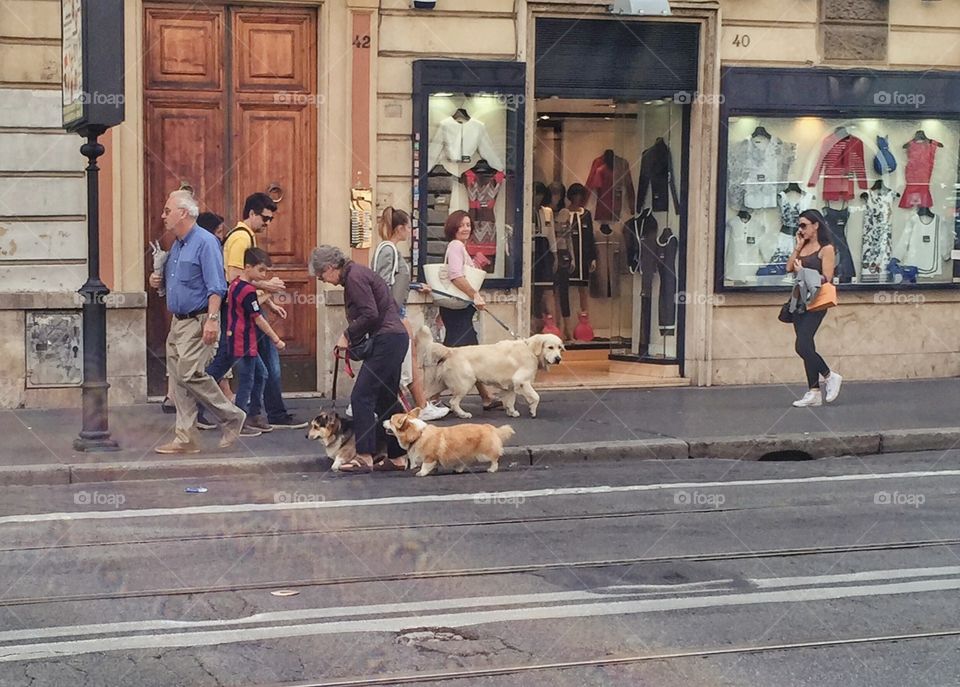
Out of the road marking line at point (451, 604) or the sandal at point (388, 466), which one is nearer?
the road marking line at point (451, 604)

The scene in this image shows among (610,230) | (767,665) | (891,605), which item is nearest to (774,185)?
(610,230)

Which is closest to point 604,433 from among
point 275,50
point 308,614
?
point 275,50

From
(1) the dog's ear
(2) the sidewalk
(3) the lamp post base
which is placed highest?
(1) the dog's ear

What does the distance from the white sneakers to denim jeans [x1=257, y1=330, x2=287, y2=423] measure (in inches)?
195

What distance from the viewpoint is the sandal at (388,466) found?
10.9m

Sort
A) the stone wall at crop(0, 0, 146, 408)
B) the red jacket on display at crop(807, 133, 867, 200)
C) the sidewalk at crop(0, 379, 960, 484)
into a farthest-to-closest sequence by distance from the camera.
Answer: the red jacket on display at crop(807, 133, 867, 200) < the stone wall at crop(0, 0, 146, 408) < the sidewalk at crop(0, 379, 960, 484)

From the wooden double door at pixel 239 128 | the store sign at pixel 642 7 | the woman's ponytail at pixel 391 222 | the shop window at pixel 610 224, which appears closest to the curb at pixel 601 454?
the woman's ponytail at pixel 391 222

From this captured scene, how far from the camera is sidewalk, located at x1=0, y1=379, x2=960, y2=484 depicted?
35.2 feet

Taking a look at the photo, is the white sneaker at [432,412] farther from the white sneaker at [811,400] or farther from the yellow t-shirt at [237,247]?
the white sneaker at [811,400]

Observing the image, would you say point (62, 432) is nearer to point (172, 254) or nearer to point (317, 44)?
point (172, 254)

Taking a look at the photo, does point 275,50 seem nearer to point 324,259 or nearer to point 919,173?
point 324,259

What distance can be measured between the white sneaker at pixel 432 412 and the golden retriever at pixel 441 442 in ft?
6.79

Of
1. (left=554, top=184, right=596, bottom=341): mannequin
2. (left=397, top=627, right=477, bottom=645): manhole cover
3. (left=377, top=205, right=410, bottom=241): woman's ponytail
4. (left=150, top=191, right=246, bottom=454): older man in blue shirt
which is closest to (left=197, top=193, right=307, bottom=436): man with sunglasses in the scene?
(left=150, top=191, right=246, bottom=454): older man in blue shirt

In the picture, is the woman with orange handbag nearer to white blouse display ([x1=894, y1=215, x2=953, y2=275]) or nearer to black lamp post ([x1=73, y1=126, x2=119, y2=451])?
white blouse display ([x1=894, y1=215, x2=953, y2=275])
